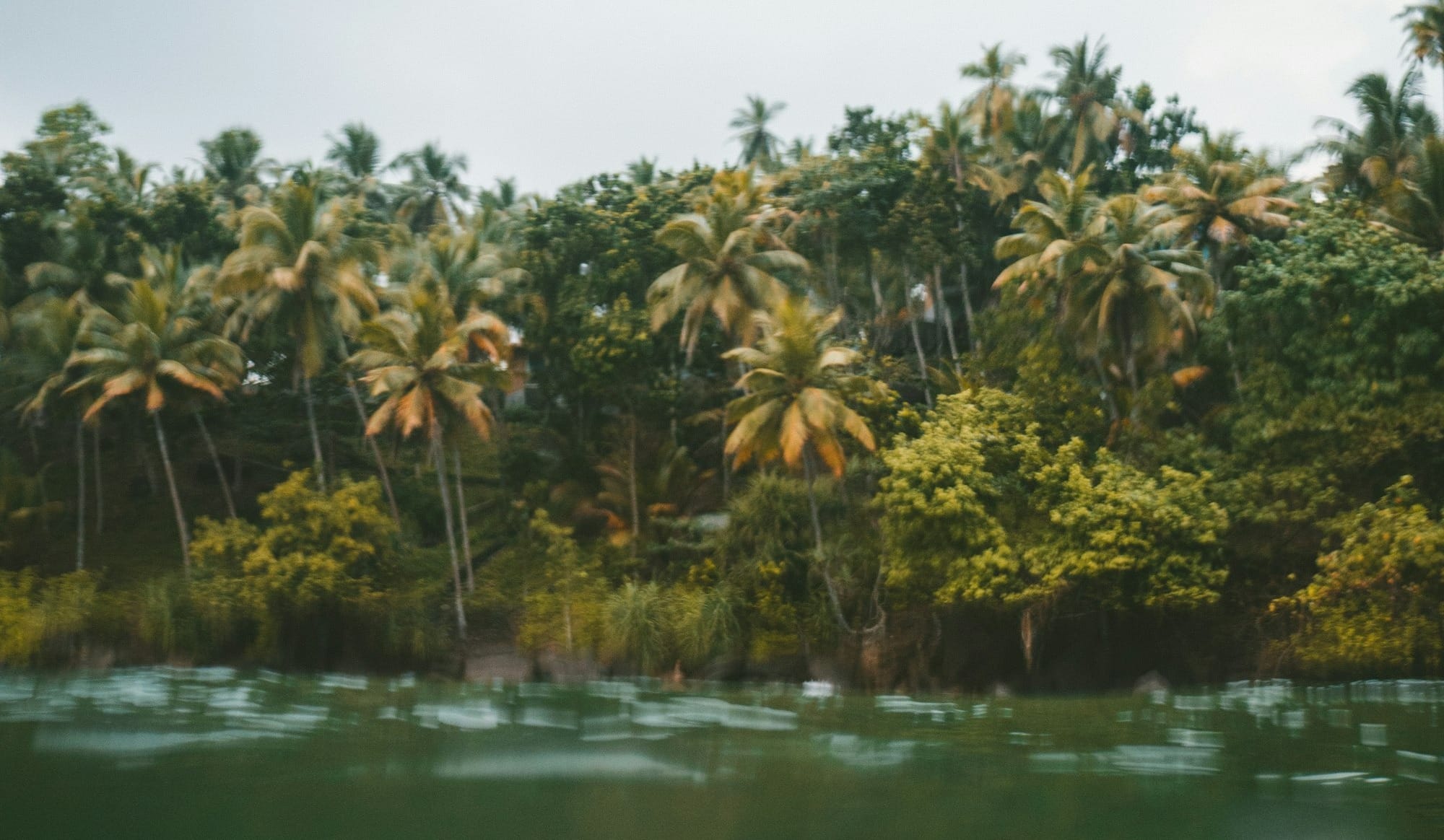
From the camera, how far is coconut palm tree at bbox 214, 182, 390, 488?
29688mm

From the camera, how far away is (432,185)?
167ft

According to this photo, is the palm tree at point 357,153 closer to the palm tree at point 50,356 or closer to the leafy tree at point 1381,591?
the palm tree at point 50,356

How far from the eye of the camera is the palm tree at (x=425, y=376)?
27562 mm

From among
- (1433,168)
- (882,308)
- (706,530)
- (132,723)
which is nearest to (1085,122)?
(882,308)

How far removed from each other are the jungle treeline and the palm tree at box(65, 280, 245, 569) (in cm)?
15

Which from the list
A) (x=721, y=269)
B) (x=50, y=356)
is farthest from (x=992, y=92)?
(x=50, y=356)

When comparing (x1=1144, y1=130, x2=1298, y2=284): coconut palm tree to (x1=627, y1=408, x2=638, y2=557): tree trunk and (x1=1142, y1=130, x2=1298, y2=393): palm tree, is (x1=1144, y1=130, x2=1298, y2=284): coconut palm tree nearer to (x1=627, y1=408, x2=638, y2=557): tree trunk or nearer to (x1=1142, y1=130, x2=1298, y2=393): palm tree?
(x1=1142, y1=130, x2=1298, y2=393): palm tree

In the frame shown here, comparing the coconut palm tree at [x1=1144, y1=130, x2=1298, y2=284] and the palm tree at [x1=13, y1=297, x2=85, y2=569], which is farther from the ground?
the coconut palm tree at [x1=1144, y1=130, x2=1298, y2=284]

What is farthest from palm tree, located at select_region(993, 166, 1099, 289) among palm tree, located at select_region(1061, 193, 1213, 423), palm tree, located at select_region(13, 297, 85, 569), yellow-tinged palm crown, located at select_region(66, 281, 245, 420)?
palm tree, located at select_region(13, 297, 85, 569)

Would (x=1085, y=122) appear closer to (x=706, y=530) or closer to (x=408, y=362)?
(x=706, y=530)

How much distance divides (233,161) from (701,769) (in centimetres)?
4175

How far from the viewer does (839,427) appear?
25.7 metres

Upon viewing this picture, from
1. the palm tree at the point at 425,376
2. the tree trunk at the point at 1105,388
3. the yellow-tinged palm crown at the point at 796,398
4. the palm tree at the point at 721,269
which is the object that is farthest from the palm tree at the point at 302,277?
the tree trunk at the point at 1105,388

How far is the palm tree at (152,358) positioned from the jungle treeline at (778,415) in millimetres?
146
